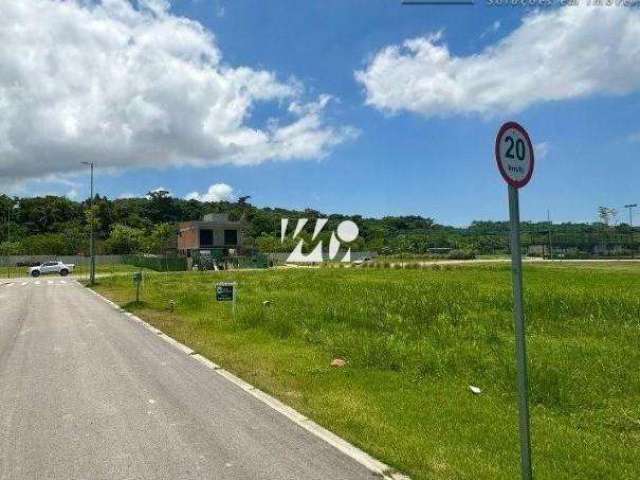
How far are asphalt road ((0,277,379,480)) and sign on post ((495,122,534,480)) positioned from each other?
183cm

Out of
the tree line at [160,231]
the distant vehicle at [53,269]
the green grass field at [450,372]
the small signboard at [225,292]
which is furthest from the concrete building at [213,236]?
the small signboard at [225,292]

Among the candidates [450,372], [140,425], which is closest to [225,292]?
[450,372]

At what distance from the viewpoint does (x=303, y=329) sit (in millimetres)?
14711

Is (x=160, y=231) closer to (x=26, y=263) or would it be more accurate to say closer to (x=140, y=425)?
(x=26, y=263)

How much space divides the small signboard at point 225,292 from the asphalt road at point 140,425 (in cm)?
451

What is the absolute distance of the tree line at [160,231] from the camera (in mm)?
97500

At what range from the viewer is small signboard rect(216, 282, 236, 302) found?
56.6 feet

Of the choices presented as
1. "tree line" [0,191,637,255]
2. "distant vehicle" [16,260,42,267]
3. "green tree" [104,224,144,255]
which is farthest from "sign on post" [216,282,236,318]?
"green tree" [104,224,144,255]

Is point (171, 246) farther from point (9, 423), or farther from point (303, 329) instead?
point (9, 423)

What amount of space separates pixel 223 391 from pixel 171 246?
9115cm

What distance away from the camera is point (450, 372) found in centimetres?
996

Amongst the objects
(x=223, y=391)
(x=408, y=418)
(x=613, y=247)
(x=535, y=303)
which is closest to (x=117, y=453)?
(x=223, y=391)

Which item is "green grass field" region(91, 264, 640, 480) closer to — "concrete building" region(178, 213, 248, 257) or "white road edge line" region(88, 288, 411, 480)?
"white road edge line" region(88, 288, 411, 480)

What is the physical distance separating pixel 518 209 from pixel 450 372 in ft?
19.7
